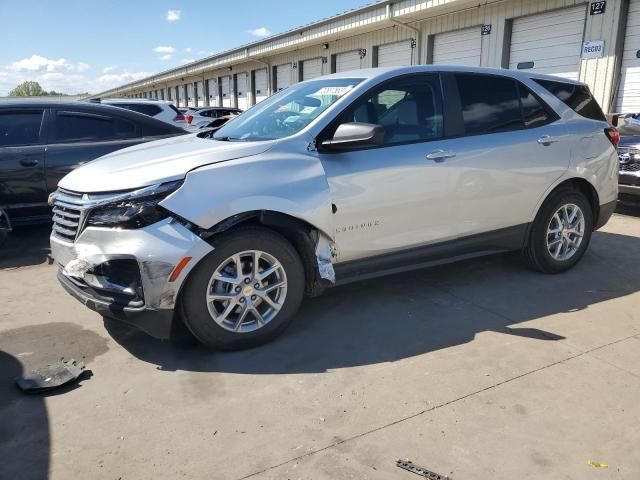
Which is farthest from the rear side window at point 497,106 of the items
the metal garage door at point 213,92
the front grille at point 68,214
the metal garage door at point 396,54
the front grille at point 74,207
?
the metal garage door at point 213,92

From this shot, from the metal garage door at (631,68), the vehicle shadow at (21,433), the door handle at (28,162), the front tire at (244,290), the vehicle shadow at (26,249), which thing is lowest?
the vehicle shadow at (21,433)

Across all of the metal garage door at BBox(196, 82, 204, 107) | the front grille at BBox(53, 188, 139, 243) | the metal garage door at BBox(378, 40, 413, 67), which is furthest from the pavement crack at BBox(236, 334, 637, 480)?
the metal garage door at BBox(196, 82, 204, 107)

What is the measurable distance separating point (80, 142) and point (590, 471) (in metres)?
5.94

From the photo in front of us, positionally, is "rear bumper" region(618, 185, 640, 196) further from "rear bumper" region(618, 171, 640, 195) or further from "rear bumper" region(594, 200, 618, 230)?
"rear bumper" region(594, 200, 618, 230)

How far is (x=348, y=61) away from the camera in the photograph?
19156 millimetres

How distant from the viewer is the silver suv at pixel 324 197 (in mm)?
3162

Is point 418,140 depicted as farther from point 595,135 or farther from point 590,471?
point 590,471

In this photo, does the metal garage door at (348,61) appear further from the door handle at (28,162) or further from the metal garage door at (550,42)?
the door handle at (28,162)

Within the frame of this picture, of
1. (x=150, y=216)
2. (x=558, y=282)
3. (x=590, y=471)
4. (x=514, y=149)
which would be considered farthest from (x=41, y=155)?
(x=590, y=471)

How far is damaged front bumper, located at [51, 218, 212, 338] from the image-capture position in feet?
10.1

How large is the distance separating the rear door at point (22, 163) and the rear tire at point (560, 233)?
520 cm

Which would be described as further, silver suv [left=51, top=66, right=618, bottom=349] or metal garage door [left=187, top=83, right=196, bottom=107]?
metal garage door [left=187, top=83, right=196, bottom=107]

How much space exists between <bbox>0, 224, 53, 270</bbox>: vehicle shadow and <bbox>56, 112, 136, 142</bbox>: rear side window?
1.29m

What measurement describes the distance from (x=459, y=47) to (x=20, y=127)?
11.6m
